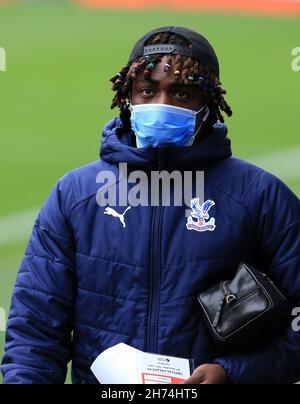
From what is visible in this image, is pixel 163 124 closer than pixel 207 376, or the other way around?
pixel 207 376

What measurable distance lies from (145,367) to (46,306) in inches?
13.7

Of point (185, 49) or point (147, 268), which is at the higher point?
point (185, 49)

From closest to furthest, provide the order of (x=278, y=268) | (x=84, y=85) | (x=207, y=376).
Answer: (x=207, y=376), (x=278, y=268), (x=84, y=85)

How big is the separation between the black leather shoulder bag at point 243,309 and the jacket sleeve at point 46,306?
420mm

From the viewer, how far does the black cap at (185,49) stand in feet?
9.68

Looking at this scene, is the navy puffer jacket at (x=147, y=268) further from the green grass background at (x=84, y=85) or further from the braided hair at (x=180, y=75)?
the green grass background at (x=84, y=85)

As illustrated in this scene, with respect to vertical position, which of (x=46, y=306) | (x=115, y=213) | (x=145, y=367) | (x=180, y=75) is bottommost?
(x=145, y=367)

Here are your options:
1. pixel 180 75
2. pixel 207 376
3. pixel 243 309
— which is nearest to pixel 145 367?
pixel 207 376

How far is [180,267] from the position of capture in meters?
2.85

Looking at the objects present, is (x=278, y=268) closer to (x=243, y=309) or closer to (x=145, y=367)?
(x=243, y=309)

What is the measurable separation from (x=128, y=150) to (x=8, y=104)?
10.4 ft

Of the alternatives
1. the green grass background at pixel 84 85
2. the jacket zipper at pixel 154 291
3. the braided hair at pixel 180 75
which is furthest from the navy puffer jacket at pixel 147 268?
the green grass background at pixel 84 85

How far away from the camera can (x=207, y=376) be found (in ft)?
9.10
